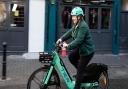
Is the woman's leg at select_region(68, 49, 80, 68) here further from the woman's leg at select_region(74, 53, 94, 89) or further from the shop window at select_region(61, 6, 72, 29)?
the shop window at select_region(61, 6, 72, 29)

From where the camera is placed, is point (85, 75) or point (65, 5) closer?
point (85, 75)

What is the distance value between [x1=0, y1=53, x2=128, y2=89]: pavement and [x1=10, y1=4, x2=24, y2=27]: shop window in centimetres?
114

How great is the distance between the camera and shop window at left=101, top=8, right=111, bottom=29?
46.9ft

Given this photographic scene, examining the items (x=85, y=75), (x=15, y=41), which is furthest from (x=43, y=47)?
(x=85, y=75)

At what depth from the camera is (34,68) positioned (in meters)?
11.5

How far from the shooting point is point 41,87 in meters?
7.50

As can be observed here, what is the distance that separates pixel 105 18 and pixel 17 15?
325 cm

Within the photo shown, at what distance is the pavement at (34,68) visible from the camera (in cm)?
934

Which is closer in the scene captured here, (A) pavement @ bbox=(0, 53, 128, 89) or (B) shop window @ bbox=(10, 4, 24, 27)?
(A) pavement @ bbox=(0, 53, 128, 89)

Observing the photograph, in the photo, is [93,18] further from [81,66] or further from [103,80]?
[81,66]

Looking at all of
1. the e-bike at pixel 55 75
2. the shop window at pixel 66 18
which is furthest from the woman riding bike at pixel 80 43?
the shop window at pixel 66 18

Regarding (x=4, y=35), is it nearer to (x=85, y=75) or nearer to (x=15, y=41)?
(x=15, y=41)

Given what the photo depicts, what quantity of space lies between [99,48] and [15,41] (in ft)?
10.1

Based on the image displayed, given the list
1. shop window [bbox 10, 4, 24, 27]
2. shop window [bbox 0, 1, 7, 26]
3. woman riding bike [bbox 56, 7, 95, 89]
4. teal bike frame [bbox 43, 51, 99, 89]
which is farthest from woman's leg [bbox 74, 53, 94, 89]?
shop window [bbox 0, 1, 7, 26]
